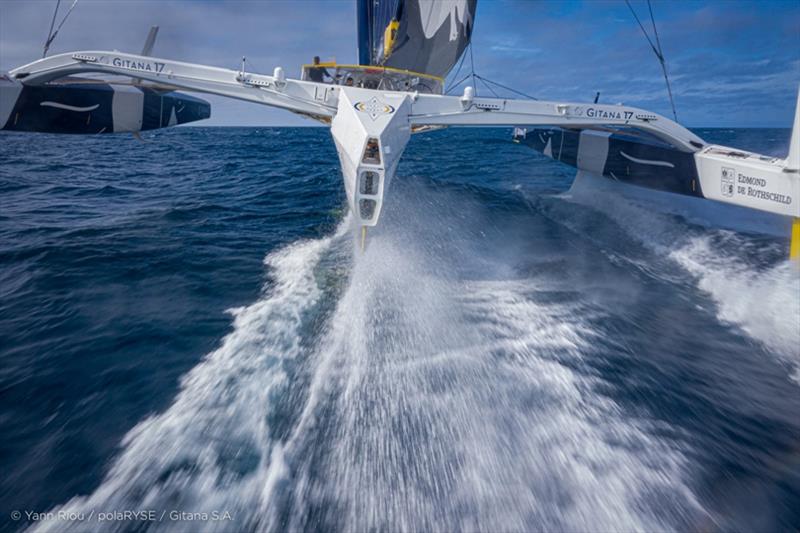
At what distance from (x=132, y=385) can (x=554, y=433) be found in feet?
10.9

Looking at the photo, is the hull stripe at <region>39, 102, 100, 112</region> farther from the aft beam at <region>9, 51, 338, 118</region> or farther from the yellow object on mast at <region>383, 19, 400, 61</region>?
the yellow object on mast at <region>383, 19, 400, 61</region>

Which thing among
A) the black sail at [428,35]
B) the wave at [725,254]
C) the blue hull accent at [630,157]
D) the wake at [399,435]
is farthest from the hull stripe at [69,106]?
the blue hull accent at [630,157]

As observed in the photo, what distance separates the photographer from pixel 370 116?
472 centimetres

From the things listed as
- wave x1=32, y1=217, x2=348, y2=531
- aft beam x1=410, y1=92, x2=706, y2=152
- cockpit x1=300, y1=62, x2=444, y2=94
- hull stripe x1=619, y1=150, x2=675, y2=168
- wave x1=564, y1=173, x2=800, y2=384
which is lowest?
wave x1=32, y1=217, x2=348, y2=531

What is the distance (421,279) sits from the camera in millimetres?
5020

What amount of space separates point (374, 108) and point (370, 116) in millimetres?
298

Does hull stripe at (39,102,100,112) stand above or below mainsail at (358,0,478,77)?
below

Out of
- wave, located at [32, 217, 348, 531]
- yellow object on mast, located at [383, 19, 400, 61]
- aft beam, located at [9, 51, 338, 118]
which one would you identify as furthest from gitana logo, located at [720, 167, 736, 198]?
yellow object on mast, located at [383, 19, 400, 61]

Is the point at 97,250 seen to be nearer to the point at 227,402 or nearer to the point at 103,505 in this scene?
the point at 227,402

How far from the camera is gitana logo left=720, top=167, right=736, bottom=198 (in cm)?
583

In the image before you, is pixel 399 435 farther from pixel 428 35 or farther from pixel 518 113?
pixel 428 35

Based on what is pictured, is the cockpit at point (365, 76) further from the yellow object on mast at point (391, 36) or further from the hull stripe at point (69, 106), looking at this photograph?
the hull stripe at point (69, 106)

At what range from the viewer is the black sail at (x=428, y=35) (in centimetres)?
986

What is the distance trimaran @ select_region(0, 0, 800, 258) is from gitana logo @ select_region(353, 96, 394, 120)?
0.5 inches
